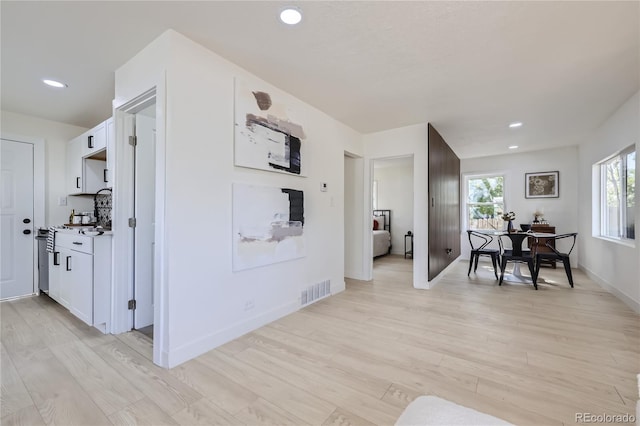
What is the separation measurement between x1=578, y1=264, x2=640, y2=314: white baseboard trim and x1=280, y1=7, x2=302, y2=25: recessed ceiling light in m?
4.37

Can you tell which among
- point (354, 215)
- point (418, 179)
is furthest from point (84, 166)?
point (418, 179)

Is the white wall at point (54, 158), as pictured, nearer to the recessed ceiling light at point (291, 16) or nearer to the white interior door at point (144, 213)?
the white interior door at point (144, 213)

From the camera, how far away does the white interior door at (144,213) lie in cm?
262

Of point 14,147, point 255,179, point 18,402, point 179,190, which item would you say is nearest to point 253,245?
point 255,179

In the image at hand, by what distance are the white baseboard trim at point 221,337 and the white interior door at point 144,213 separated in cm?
92

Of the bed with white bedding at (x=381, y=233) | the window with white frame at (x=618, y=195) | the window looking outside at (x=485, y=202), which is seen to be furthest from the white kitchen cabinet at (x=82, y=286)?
the window looking outside at (x=485, y=202)

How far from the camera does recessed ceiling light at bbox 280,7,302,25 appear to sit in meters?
1.82

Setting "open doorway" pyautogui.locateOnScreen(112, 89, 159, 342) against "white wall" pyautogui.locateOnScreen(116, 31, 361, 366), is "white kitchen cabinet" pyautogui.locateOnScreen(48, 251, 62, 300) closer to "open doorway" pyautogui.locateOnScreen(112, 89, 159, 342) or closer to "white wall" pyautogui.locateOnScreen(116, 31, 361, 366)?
"open doorway" pyautogui.locateOnScreen(112, 89, 159, 342)

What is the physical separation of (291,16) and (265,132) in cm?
106

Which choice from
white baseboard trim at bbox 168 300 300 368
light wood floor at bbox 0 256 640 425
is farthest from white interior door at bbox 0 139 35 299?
white baseboard trim at bbox 168 300 300 368

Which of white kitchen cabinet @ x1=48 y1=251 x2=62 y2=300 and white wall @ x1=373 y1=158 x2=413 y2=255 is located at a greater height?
white wall @ x1=373 y1=158 x2=413 y2=255

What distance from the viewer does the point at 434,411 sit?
80cm

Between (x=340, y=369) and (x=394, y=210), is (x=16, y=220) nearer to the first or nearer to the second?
(x=340, y=369)

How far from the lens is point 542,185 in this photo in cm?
586
